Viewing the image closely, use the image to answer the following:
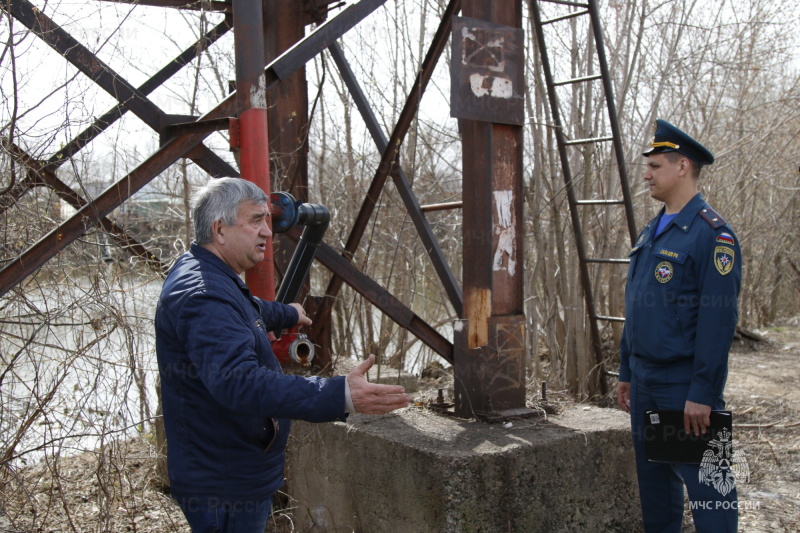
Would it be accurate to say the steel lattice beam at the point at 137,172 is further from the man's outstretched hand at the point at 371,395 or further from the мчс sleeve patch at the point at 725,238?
the мчс sleeve patch at the point at 725,238

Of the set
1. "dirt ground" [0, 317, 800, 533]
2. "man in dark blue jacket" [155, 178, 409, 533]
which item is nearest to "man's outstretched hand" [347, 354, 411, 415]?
"man in dark blue jacket" [155, 178, 409, 533]

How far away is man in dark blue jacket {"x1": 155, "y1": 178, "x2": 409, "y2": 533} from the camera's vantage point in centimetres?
212

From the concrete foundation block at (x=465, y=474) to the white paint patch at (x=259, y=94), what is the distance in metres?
1.79

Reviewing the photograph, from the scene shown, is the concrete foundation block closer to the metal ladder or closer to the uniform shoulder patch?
the uniform shoulder patch

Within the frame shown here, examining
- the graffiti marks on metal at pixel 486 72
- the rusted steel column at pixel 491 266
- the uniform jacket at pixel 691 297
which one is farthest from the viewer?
the rusted steel column at pixel 491 266

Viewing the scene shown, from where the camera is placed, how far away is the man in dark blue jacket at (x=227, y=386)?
2117 millimetres

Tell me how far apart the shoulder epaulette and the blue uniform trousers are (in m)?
0.60

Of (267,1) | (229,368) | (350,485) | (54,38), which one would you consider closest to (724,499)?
(350,485)

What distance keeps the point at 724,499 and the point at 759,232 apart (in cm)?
1135

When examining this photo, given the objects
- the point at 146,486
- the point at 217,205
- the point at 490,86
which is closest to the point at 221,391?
the point at 217,205

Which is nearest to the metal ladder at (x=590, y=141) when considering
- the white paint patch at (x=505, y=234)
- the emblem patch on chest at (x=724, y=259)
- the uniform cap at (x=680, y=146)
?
the white paint patch at (x=505, y=234)

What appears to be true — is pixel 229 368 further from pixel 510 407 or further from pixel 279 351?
pixel 510 407

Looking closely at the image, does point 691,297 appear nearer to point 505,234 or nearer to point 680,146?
point 680,146

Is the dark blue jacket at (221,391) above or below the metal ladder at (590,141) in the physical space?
below
